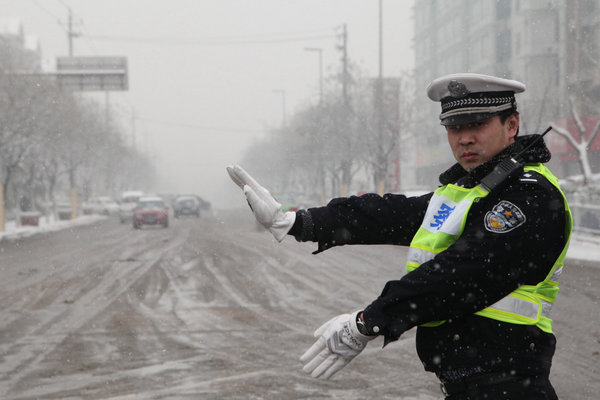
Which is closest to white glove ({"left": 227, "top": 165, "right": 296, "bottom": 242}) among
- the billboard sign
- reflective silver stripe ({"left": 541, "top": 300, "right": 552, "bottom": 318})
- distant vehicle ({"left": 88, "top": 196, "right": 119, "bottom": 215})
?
reflective silver stripe ({"left": 541, "top": 300, "right": 552, "bottom": 318})

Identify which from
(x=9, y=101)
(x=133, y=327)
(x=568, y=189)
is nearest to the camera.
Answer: (x=133, y=327)

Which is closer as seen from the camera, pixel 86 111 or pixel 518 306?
pixel 518 306

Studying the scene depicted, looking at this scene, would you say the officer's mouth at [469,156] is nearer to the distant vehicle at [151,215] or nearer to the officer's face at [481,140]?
the officer's face at [481,140]

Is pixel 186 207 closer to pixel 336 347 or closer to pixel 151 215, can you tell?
pixel 151 215

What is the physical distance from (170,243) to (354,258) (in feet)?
24.8

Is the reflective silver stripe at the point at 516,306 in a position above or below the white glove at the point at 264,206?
below

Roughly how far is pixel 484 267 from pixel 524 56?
179 ft

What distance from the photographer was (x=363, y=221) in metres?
2.85

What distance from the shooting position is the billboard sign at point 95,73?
3634cm

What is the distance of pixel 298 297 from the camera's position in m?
11.5

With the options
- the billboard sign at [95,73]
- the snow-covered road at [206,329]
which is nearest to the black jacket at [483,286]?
the snow-covered road at [206,329]

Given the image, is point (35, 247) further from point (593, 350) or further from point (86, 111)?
point (86, 111)

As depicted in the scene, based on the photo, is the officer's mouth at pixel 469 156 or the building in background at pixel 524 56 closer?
the officer's mouth at pixel 469 156

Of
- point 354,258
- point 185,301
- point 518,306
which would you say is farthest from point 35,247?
point 518,306
